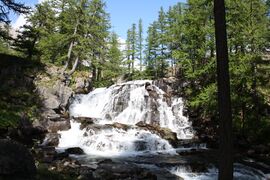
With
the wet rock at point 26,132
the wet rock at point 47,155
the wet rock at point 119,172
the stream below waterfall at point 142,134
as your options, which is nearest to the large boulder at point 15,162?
the wet rock at point 119,172

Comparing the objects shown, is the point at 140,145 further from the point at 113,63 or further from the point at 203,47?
the point at 113,63

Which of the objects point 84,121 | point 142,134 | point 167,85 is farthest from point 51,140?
point 167,85

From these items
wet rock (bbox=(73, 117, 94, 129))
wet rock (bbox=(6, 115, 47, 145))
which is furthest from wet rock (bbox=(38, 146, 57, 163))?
wet rock (bbox=(73, 117, 94, 129))

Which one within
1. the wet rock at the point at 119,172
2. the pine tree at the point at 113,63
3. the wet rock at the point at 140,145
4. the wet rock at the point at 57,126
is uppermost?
the pine tree at the point at 113,63

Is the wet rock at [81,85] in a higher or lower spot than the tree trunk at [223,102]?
higher

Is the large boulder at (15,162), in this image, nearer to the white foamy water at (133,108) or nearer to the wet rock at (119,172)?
the wet rock at (119,172)

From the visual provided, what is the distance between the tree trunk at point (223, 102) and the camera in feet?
21.4

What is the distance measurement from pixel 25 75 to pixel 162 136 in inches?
481

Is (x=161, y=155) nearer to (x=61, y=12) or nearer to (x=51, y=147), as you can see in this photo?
(x=51, y=147)

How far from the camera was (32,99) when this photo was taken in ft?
81.9

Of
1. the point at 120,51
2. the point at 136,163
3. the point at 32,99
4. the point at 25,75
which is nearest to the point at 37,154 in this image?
the point at 136,163

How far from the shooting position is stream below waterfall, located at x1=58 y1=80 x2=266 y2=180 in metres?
16.5

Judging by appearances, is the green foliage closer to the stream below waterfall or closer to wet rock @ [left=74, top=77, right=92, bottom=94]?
the stream below waterfall

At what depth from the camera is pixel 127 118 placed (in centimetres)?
2784
